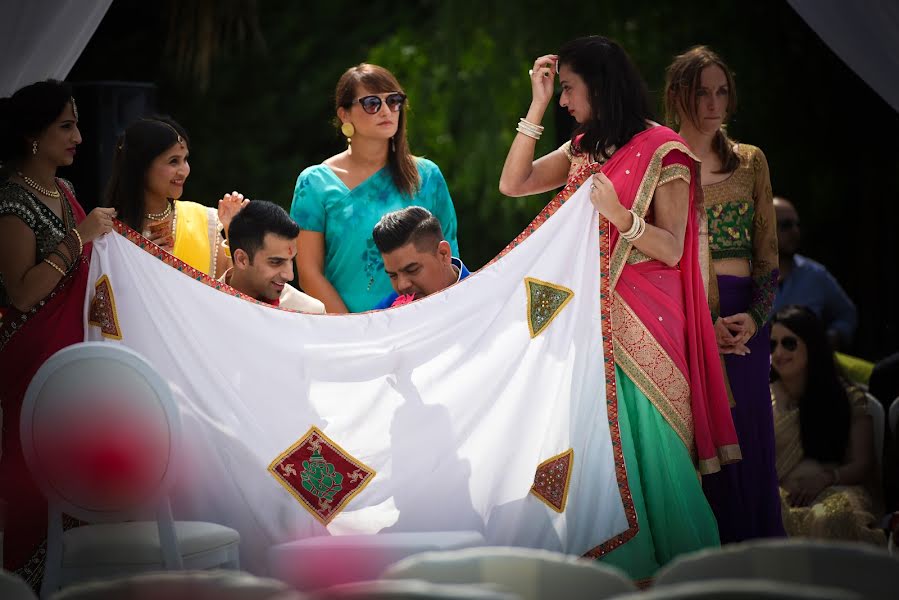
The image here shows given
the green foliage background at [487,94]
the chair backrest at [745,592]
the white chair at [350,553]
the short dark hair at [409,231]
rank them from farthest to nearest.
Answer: the green foliage background at [487,94], the short dark hair at [409,231], the white chair at [350,553], the chair backrest at [745,592]

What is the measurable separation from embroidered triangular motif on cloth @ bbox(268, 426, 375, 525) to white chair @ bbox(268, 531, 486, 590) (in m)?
0.23

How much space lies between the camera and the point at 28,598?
2232 mm

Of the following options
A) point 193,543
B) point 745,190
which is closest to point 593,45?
point 745,190

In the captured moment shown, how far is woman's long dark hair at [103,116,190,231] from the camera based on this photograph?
409 cm

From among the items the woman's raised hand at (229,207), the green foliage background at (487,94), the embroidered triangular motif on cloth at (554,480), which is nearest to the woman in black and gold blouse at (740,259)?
the embroidered triangular motif on cloth at (554,480)

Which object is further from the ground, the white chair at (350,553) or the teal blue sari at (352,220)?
the teal blue sari at (352,220)

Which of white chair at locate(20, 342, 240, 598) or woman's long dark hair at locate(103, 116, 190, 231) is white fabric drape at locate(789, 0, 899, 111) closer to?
woman's long dark hair at locate(103, 116, 190, 231)

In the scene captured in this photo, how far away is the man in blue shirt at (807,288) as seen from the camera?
5.82m

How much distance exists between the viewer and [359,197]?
436 centimetres

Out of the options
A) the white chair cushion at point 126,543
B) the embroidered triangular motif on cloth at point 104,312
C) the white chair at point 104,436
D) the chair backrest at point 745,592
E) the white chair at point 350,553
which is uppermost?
the embroidered triangular motif on cloth at point 104,312

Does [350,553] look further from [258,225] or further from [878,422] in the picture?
[878,422]

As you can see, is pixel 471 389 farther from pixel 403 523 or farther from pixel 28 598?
pixel 28 598

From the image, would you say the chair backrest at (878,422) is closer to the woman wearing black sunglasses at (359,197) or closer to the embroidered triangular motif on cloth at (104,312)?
the woman wearing black sunglasses at (359,197)

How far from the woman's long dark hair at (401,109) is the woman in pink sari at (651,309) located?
76cm
